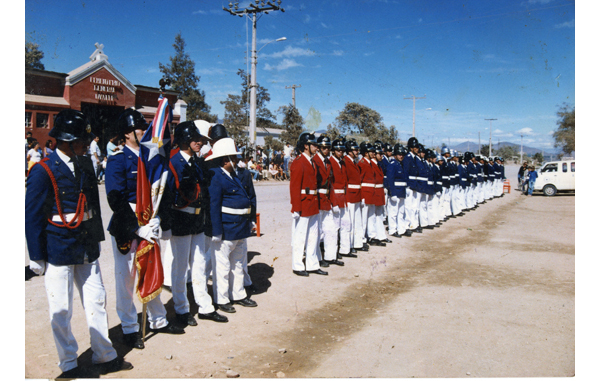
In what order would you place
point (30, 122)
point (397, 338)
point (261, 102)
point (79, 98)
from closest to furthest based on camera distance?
point (397, 338) < point (30, 122) < point (79, 98) < point (261, 102)

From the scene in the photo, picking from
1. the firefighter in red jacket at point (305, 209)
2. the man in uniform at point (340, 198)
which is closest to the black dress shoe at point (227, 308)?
the firefighter in red jacket at point (305, 209)

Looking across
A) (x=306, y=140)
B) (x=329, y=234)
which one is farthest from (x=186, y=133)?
(x=329, y=234)

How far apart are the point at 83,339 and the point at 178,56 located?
40409 millimetres

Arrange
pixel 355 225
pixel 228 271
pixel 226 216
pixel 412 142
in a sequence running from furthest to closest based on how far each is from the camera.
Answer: pixel 412 142 → pixel 355 225 → pixel 228 271 → pixel 226 216

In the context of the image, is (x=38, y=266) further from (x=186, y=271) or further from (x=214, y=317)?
(x=214, y=317)

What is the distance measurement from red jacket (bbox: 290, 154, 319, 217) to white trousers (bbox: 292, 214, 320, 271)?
17cm

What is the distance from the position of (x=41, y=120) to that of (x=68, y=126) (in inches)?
739

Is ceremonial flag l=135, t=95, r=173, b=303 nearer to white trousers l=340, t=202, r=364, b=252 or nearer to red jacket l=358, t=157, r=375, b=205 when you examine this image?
white trousers l=340, t=202, r=364, b=252

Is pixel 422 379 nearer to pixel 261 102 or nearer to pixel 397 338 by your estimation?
pixel 397 338

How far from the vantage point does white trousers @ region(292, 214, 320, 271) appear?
23.0 feet

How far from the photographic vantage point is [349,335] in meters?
4.77

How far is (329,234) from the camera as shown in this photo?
7.70m

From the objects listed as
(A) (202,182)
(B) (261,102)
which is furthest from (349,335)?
(B) (261,102)
